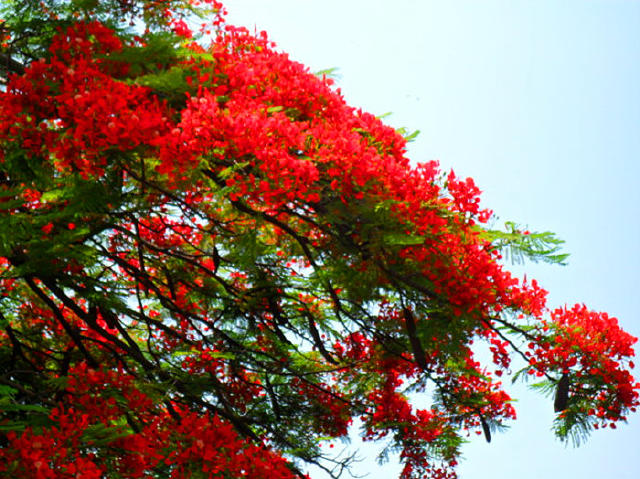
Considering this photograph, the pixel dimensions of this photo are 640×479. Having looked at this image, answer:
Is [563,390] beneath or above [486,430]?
beneath

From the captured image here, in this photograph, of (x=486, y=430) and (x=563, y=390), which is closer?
(x=563, y=390)

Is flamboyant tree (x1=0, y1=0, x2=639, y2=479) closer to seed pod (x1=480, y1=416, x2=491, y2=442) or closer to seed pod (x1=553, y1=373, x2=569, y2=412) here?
seed pod (x1=553, y1=373, x2=569, y2=412)

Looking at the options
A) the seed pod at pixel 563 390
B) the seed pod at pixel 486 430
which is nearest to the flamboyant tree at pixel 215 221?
the seed pod at pixel 563 390

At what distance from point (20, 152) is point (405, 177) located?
2395mm

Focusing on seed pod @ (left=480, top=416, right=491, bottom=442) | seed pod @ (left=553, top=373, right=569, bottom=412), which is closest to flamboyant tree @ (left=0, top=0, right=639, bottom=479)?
seed pod @ (left=553, top=373, right=569, bottom=412)

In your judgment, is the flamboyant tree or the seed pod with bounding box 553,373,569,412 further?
the seed pod with bounding box 553,373,569,412

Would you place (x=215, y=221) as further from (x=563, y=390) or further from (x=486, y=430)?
(x=486, y=430)

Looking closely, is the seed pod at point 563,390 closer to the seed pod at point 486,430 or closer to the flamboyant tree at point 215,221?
the flamboyant tree at point 215,221

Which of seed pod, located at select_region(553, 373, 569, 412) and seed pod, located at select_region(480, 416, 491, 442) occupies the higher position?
seed pod, located at select_region(480, 416, 491, 442)

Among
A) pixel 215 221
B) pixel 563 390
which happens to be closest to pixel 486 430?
pixel 563 390

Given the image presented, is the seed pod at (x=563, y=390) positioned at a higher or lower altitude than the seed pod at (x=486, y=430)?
lower

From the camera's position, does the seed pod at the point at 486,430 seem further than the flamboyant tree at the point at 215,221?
Yes

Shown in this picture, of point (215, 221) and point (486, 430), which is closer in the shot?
point (215, 221)

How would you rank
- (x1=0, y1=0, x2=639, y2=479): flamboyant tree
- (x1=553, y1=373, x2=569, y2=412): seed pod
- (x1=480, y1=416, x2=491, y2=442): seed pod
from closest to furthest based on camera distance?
(x1=0, y1=0, x2=639, y2=479): flamboyant tree, (x1=553, y1=373, x2=569, y2=412): seed pod, (x1=480, y1=416, x2=491, y2=442): seed pod
